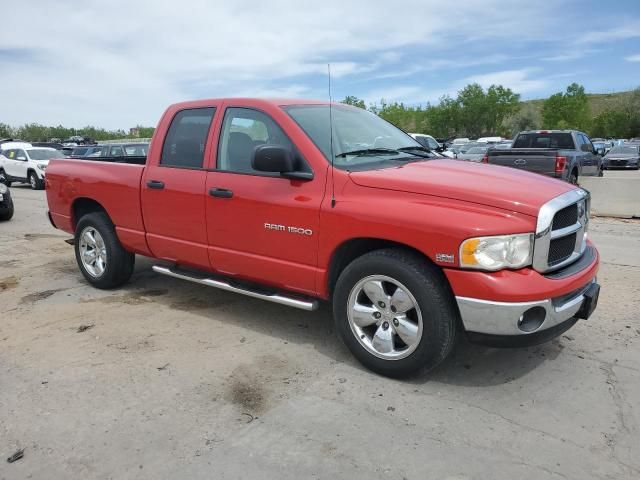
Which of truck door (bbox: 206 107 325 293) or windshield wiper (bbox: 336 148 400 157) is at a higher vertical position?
windshield wiper (bbox: 336 148 400 157)

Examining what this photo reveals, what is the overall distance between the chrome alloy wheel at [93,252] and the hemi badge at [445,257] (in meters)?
3.68

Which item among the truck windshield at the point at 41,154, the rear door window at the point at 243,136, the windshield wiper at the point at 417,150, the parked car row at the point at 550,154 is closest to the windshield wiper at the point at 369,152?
the windshield wiper at the point at 417,150

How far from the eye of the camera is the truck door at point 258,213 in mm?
3857

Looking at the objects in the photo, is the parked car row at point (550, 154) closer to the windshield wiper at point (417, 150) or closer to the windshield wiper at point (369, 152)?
the windshield wiper at point (417, 150)

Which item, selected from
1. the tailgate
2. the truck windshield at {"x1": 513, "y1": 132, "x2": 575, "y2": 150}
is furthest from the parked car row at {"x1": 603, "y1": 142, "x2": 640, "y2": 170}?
the tailgate

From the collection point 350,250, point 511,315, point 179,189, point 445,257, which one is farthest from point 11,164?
point 511,315

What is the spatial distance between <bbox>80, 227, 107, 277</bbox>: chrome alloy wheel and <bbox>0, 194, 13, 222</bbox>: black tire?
678cm

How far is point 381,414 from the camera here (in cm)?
318

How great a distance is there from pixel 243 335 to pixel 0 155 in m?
21.9

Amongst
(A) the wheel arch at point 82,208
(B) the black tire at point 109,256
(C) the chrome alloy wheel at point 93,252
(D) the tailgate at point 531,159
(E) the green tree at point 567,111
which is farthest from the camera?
(E) the green tree at point 567,111

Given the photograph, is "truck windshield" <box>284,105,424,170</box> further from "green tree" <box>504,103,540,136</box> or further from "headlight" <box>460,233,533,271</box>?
"green tree" <box>504,103,540,136</box>

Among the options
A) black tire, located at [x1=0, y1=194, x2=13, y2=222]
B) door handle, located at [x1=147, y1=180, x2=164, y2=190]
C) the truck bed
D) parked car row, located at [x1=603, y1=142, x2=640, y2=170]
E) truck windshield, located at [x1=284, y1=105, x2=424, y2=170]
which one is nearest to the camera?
truck windshield, located at [x1=284, y1=105, x2=424, y2=170]

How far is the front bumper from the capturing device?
10.1ft

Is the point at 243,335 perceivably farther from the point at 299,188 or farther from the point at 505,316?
the point at 505,316
